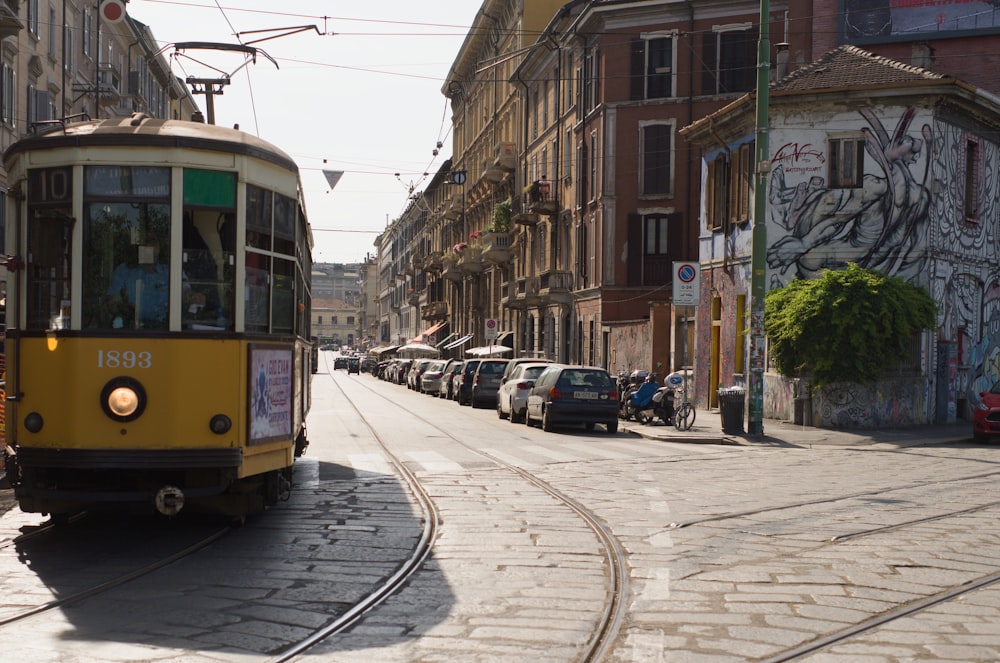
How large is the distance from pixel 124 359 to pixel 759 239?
16.3 m

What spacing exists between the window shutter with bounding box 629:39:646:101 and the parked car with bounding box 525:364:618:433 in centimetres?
1981

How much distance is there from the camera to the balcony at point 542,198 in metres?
48.7

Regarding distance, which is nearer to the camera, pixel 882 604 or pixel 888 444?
pixel 882 604

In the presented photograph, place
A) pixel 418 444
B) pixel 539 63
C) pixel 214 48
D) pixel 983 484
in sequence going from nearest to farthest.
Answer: pixel 983 484
pixel 214 48
pixel 418 444
pixel 539 63

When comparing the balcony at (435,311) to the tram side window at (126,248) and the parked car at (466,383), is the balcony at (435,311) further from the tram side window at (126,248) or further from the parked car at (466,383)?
the tram side window at (126,248)

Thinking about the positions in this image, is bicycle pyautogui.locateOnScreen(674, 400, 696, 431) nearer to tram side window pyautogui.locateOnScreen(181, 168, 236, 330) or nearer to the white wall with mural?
the white wall with mural

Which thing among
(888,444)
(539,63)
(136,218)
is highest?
(539,63)

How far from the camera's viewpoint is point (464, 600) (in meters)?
7.32

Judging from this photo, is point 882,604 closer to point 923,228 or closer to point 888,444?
point 888,444

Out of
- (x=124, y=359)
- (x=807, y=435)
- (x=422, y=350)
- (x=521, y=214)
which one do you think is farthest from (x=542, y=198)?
(x=124, y=359)

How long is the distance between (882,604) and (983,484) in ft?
27.4

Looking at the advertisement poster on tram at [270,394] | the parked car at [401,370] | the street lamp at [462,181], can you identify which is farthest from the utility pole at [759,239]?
the street lamp at [462,181]

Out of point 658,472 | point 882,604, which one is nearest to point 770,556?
point 882,604

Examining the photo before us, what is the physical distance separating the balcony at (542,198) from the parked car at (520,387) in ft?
66.5
